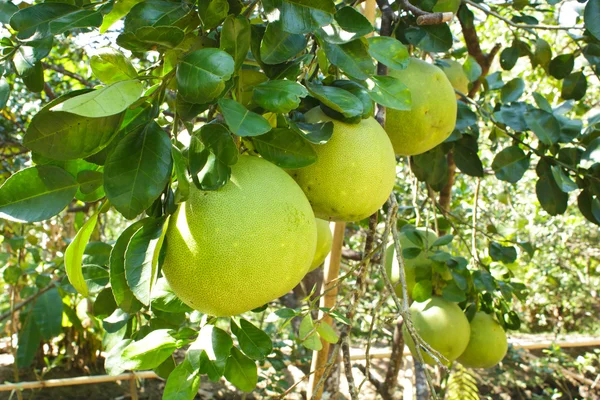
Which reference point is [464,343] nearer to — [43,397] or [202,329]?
[202,329]

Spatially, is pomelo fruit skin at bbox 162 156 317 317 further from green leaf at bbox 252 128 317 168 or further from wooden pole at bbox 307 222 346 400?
wooden pole at bbox 307 222 346 400

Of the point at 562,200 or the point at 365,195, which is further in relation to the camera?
the point at 562,200

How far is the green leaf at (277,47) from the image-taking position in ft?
2.71

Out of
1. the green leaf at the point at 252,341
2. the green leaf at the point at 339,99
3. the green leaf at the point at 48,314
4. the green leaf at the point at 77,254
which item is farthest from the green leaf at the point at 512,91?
the green leaf at the point at 48,314

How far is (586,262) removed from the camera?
22.9 feet

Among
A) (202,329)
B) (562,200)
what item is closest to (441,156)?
(562,200)

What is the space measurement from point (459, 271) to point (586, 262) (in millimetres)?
6002

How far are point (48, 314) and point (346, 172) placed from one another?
1.65m

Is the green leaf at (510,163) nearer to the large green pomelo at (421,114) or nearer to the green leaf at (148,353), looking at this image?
the large green pomelo at (421,114)

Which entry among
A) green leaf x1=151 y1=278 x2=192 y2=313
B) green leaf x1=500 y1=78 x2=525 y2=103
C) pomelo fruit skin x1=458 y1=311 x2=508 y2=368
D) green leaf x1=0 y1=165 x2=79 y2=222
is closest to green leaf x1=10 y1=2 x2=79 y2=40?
green leaf x1=0 y1=165 x2=79 y2=222

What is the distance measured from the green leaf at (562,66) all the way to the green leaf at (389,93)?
118 cm

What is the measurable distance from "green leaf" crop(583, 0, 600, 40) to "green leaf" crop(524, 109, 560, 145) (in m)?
0.32

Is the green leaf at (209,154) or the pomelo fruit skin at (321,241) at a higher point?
the green leaf at (209,154)

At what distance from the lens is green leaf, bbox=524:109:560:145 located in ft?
5.32
